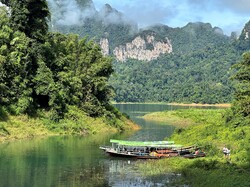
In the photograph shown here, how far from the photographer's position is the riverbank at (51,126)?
126 ft

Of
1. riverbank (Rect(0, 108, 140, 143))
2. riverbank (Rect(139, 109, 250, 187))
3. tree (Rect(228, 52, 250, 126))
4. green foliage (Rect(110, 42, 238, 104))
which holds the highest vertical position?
green foliage (Rect(110, 42, 238, 104))

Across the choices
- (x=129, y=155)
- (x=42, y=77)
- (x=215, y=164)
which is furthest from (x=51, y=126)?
(x=215, y=164)

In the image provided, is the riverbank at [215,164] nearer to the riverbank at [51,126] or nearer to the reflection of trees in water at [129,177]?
the reflection of trees in water at [129,177]

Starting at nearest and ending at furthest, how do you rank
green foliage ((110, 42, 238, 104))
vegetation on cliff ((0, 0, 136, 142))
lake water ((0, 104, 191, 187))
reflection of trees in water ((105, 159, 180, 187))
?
reflection of trees in water ((105, 159, 180, 187)) → lake water ((0, 104, 191, 187)) → vegetation on cliff ((0, 0, 136, 142)) → green foliage ((110, 42, 238, 104))

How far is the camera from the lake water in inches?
830

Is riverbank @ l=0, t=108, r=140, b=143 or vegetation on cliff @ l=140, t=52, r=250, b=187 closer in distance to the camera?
→ vegetation on cliff @ l=140, t=52, r=250, b=187

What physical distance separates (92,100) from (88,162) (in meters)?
24.1

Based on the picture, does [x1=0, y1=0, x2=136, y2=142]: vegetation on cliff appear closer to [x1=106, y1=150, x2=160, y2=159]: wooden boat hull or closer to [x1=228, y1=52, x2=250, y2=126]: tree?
[x1=106, y1=150, x2=160, y2=159]: wooden boat hull

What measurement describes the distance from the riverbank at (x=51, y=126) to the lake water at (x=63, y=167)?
317 cm

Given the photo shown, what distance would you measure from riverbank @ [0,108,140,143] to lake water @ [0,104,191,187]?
3172 millimetres

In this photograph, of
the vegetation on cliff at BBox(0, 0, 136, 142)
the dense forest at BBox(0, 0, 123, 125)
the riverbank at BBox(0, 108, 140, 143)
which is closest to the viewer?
the riverbank at BBox(0, 108, 140, 143)

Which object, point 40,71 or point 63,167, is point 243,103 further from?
point 40,71

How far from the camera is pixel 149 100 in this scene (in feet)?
560

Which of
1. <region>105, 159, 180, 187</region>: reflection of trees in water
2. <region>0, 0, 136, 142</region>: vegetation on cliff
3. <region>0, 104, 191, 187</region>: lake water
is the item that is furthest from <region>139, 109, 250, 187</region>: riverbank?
<region>0, 0, 136, 142</region>: vegetation on cliff
